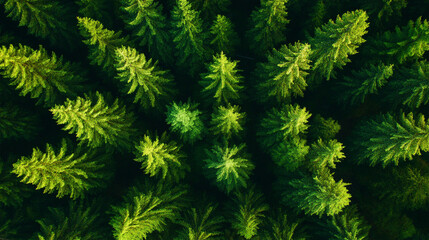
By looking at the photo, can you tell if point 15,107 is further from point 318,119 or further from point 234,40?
point 318,119

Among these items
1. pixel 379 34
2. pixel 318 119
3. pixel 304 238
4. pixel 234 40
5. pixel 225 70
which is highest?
pixel 379 34

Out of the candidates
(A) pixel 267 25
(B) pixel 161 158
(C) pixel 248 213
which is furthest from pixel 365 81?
(B) pixel 161 158

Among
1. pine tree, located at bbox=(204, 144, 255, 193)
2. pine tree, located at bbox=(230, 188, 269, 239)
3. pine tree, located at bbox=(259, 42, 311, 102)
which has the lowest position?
pine tree, located at bbox=(230, 188, 269, 239)

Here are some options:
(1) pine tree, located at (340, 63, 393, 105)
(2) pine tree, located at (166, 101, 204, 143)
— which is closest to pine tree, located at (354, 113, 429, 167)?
(1) pine tree, located at (340, 63, 393, 105)

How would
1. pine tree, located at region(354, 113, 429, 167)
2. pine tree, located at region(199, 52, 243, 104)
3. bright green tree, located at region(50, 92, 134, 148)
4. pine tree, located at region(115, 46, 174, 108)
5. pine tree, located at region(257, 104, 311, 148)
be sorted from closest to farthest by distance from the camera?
bright green tree, located at region(50, 92, 134, 148), pine tree, located at region(115, 46, 174, 108), pine tree, located at region(199, 52, 243, 104), pine tree, located at region(257, 104, 311, 148), pine tree, located at region(354, 113, 429, 167)

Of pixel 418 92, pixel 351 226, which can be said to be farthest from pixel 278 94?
pixel 351 226

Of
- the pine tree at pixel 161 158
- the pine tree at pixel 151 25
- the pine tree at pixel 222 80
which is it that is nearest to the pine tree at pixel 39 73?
the pine tree at pixel 151 25

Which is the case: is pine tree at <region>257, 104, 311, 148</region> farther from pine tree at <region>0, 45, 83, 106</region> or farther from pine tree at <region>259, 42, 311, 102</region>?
pine tree at <region>0, 45, 83, 106</region>
